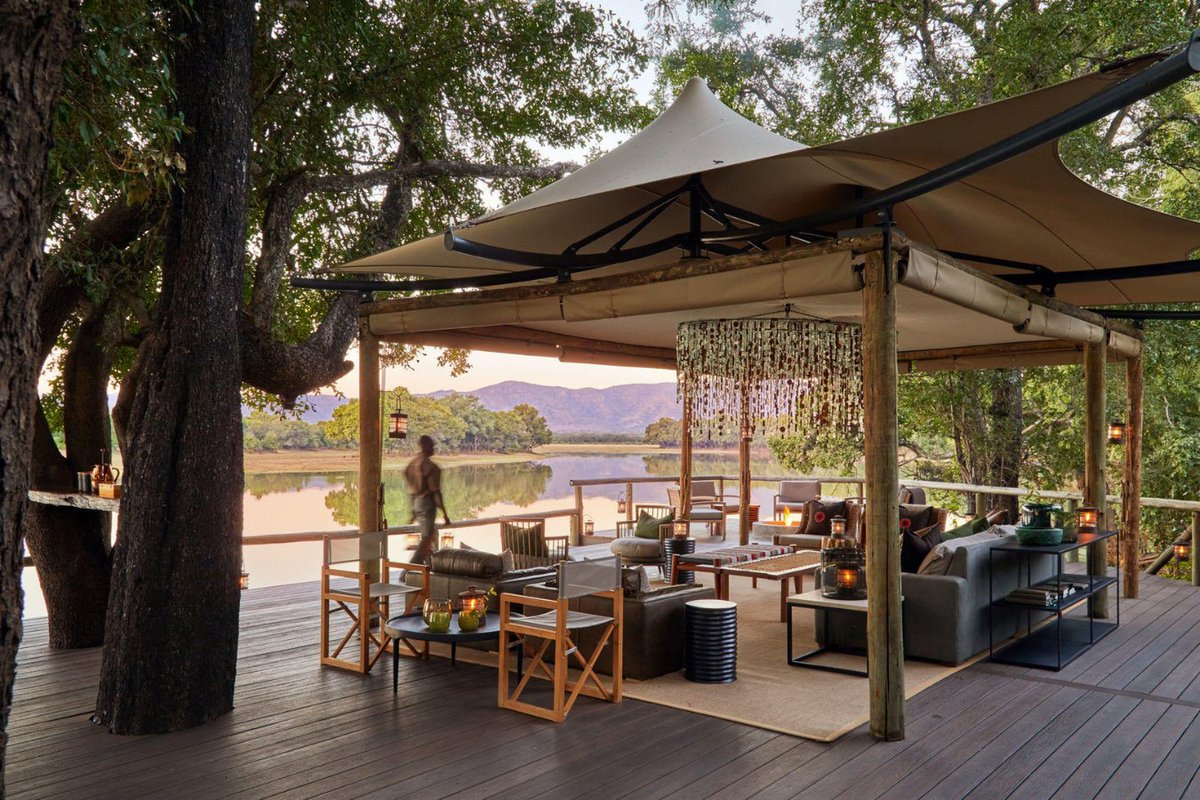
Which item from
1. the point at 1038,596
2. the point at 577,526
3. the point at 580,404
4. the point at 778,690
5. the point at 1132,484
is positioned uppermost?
the point at 580,404

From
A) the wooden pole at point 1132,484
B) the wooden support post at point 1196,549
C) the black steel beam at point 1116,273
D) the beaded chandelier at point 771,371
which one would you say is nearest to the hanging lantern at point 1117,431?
the wooden pole at point 1132,484

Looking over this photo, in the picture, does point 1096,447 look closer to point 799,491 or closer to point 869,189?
point 869,189

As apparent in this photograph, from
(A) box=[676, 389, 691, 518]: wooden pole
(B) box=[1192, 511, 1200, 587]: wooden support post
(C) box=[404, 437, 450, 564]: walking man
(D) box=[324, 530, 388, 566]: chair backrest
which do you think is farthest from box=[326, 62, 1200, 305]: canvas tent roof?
(A) box=[676, 389, 691, 518]: wooden pole

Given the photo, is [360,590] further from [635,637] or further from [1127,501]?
[1127,501]

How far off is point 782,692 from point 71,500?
5.16m

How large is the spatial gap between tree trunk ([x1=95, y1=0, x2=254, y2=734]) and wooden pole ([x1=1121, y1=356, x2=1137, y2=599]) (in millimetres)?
8074

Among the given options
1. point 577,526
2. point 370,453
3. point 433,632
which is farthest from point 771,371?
point 577,526

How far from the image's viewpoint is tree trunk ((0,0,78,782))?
6.73 feet

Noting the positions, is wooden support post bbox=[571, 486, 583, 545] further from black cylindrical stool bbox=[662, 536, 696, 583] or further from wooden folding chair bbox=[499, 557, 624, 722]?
wooden folding chair bbox=[499, 557, 624, 722]

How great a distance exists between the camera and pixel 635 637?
5.55 m

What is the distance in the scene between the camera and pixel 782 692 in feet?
17.5

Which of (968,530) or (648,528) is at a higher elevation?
(968,530)

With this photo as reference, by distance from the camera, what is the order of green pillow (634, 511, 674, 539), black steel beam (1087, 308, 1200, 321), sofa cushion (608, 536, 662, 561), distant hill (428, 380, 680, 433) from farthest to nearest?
distant hill (428, 380, 680, 433) < green pillow (634, 511, 674, 539) < sofa cushion (608, 536, 662, 561) < black steel beam (1087, 308, 1200, 321)

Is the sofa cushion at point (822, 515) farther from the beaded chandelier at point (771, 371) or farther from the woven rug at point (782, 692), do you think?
the woven rug at point (782, 692)
